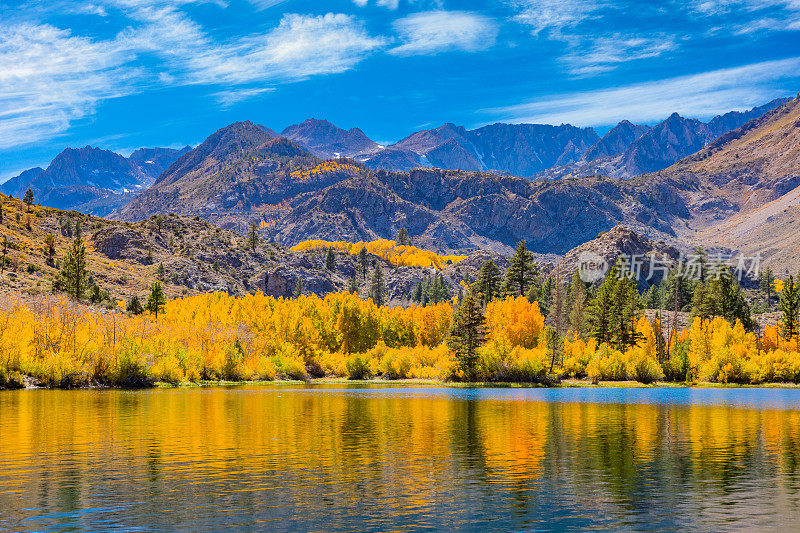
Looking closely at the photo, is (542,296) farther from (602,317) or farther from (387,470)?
(387,470)

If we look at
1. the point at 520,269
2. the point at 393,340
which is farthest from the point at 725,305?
the point at 393,340

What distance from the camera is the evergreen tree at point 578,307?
510 ft

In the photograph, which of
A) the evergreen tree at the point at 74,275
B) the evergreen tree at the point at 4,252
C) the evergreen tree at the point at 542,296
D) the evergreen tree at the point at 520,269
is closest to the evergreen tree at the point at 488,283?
the evergreen tree at the point at 520,269

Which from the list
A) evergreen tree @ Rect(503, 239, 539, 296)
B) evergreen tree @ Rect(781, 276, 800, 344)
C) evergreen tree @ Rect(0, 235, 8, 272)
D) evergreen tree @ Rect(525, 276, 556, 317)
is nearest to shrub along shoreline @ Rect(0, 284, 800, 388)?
evergreen tree @ Rect(781, 276, 800, 344)

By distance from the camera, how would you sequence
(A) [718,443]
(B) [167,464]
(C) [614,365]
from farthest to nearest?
1. (C) [614,365]
2. (A) [718,443]
3. (B) [167,464]

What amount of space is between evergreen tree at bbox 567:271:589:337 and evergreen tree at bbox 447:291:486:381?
41.3m

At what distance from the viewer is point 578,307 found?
163625 mm

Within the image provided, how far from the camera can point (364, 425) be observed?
5156cm

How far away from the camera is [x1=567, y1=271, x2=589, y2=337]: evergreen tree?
155375mm

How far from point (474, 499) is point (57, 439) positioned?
28.4 m

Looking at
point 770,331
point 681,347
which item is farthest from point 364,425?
point 770,331

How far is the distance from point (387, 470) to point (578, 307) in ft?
455

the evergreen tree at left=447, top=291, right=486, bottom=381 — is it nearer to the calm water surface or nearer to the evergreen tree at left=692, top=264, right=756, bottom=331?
the calm water surface

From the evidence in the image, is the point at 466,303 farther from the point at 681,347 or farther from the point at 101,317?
the point at 101,317
